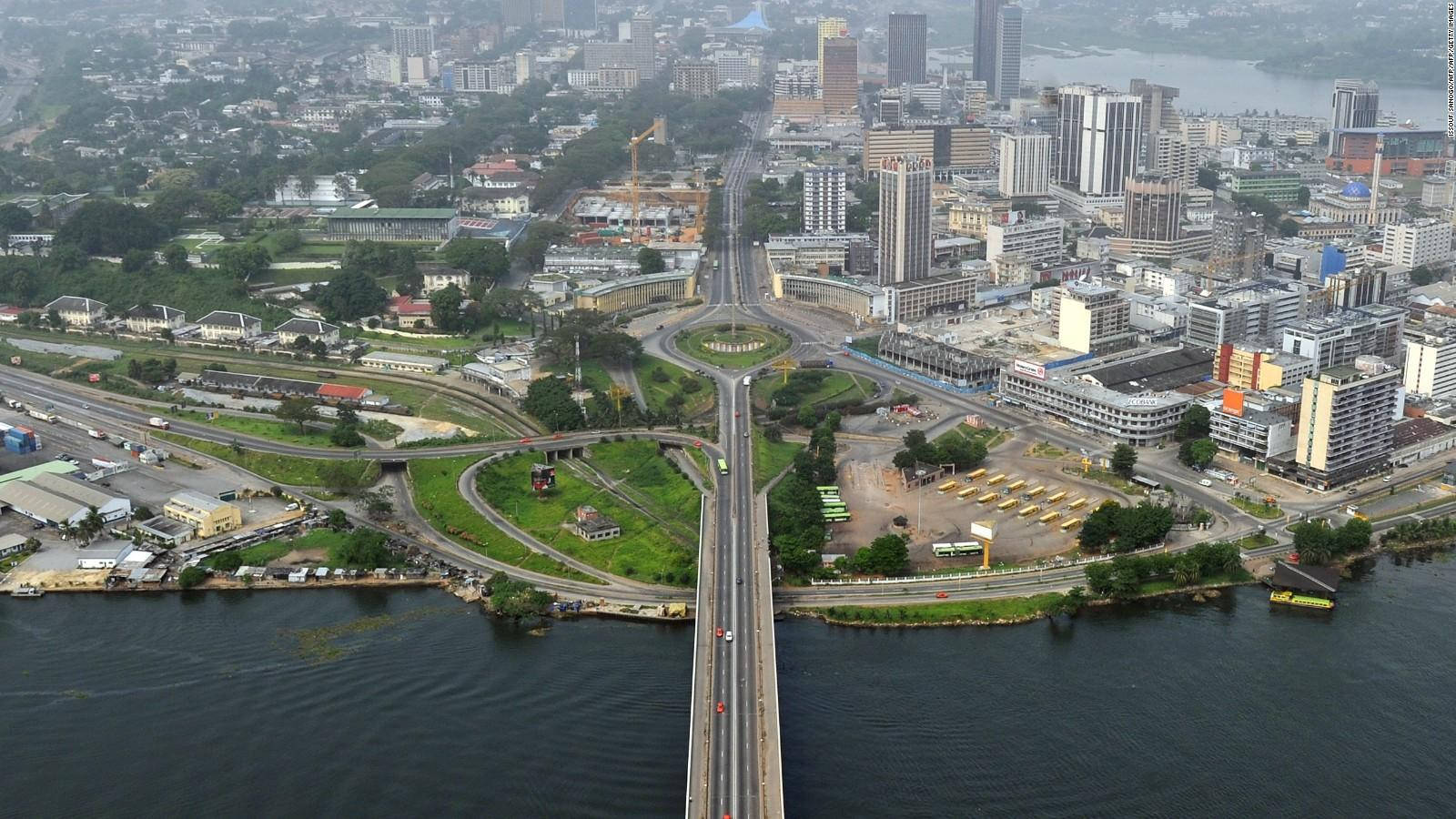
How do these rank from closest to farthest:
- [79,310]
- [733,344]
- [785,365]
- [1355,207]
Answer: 1. [785,365]
2. [733,344]
3. [79,310]
4. [1355,207]

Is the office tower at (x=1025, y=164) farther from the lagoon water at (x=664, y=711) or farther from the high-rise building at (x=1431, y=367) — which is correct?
the lagoon water at (x=664, y=711)

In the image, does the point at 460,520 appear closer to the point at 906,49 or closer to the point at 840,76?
the point at 840,76

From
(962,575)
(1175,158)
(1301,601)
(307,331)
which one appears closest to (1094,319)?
(1301,601)

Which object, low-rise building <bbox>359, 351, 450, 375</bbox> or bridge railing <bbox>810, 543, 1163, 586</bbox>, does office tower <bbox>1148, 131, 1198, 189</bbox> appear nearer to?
low-rise building <bbox>359, 351, 450, 375</bbox>

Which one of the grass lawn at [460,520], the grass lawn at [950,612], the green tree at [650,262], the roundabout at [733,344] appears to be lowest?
the grass lawn at [950,612]

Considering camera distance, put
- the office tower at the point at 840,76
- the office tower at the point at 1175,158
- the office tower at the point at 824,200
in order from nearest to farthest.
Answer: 1. the office tower at the point at 824,200
2. the office tower at the point at 1175,158
3. the office tower at the point at 840,76

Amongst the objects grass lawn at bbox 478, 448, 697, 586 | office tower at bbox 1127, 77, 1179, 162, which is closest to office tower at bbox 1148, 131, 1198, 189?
office tower at bbox 1127, 77, 1179, 162

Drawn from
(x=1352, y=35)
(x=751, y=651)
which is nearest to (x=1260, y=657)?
(x=751, y=651)

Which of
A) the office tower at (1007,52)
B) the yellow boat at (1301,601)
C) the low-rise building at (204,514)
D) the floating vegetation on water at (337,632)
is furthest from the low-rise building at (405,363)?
the office tower at (1007,52)
